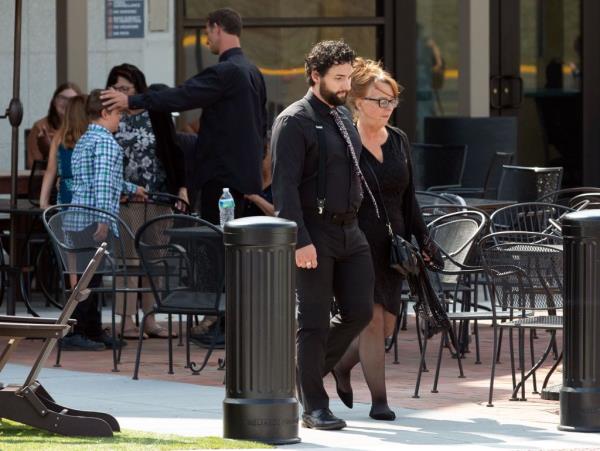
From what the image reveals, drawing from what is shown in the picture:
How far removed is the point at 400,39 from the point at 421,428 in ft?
33.1

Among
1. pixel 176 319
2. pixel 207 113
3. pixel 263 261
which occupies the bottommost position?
pixel 176 319

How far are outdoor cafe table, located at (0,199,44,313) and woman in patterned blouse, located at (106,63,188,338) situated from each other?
0.77 meters

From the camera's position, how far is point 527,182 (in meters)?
15.0

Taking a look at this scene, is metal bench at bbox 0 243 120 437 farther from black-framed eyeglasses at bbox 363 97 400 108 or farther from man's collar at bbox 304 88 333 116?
black-framed eyeglasses at bbox 363 97 400 108

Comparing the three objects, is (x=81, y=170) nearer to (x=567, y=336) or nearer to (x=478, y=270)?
(x=478, y=270)

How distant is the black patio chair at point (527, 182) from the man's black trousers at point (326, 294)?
21.1 feet

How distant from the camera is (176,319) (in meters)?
14.0

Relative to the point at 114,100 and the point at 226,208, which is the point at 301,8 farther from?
the point at 226,208

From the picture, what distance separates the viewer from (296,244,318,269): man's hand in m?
8.27

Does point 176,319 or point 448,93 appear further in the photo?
point 448,93

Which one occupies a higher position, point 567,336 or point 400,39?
point 400,39

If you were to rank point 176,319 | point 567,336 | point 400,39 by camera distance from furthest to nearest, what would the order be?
point 400,39
point 176,319
point 567,336

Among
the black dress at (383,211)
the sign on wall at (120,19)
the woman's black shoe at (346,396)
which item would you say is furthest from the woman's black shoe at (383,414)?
the sign on wall at (120,19)

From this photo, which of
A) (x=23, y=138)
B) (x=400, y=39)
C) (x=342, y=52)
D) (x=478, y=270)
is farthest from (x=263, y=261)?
(x=400, y=39)
